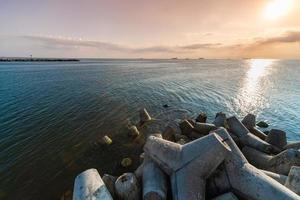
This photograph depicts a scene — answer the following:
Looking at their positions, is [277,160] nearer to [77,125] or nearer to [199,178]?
[199,178]

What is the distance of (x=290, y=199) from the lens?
4855mm

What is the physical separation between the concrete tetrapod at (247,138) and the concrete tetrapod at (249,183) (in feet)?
15.1

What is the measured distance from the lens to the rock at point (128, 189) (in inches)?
239

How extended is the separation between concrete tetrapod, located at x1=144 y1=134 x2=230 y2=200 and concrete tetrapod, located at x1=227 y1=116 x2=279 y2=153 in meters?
5.14

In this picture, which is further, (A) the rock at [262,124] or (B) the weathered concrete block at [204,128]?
(A) the rock at [262,124]

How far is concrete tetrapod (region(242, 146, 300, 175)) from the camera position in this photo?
726 cm

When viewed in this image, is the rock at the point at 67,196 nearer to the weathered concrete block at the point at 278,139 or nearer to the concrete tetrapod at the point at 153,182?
the concrete tetrapod at the point at 153,182

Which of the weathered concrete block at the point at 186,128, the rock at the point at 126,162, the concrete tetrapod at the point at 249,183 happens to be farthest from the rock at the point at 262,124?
the rock at the point at 126,162

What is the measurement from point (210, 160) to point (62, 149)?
10847 mm

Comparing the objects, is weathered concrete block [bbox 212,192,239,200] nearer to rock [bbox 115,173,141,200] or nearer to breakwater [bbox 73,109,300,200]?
breakwater [bbox 73,109,300,200]

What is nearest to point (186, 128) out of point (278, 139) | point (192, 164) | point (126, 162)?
point (126, 162)

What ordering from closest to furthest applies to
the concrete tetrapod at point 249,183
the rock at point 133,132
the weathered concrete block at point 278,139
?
the concrete tetrapod at point 249,183 < the weathered concrete block at point 278,139 < the rock at point 133,132

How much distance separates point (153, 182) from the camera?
6.00m

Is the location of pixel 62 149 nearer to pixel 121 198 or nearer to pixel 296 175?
pixel 121 198
